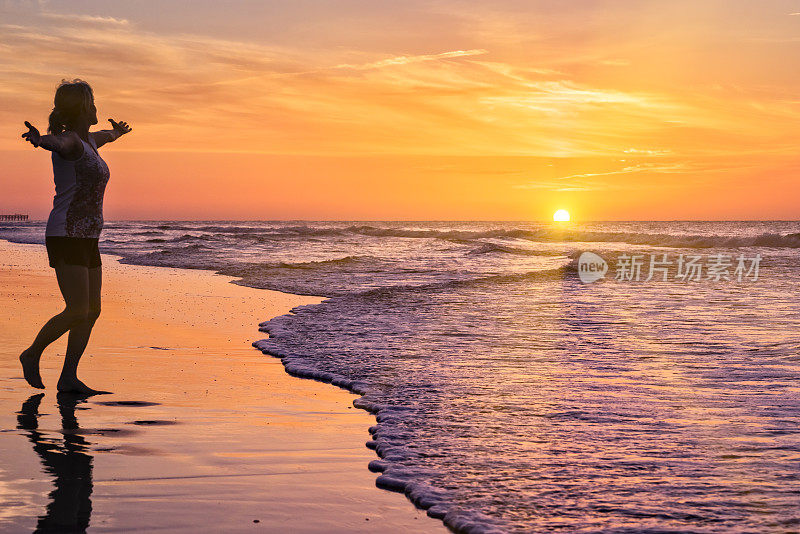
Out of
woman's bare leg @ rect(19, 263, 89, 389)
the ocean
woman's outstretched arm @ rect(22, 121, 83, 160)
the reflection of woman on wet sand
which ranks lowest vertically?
the ocean

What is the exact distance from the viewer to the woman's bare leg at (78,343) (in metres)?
5.98

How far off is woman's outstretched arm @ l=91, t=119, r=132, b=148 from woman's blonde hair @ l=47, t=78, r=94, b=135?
331 mm

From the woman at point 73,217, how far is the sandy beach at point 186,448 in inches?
17.9

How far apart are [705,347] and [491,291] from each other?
7.97 metres

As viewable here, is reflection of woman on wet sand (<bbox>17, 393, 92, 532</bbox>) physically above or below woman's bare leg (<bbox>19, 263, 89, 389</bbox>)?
below

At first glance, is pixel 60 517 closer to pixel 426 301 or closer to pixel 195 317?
pixel 195 317

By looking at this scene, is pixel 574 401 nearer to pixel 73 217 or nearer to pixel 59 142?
pixel 73 217

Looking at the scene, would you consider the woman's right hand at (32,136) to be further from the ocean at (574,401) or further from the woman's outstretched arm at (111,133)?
the ocean at (574,401)

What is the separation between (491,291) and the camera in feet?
54.7

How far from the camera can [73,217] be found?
579 centimetres

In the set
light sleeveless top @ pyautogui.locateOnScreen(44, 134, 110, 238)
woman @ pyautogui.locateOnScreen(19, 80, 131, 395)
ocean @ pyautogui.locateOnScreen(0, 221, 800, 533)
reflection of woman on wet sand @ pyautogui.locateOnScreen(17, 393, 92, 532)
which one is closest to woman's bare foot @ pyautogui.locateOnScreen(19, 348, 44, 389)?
woman @ pyautogui.locateOnScreen(19, 80, 131, 395)

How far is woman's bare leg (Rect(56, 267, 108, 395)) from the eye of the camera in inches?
235

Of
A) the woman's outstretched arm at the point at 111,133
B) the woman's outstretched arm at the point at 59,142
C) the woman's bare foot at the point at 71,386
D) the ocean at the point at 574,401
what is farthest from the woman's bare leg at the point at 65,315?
the ocean at the point at 574,401

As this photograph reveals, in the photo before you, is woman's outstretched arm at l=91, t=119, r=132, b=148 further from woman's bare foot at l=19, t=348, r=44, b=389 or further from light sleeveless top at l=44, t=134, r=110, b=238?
woman's bare foot at l=19, t=348, r=44, b=389
